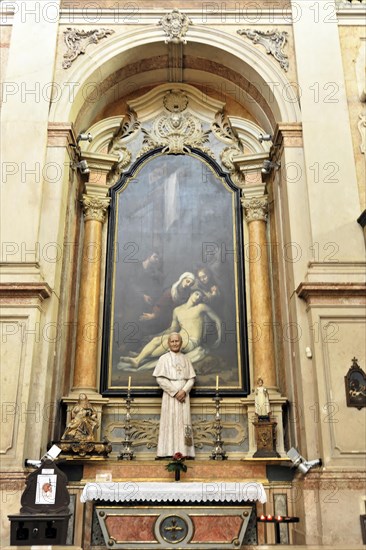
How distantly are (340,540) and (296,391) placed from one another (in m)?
1.83

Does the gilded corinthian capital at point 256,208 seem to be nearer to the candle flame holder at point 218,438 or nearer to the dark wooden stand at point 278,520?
the candle flame holder at point 218,438

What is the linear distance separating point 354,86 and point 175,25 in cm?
288

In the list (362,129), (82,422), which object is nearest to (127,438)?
(82,422)

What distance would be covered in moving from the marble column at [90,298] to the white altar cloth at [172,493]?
1881mm

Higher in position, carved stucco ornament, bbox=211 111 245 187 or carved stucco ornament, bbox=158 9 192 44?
carved stucco ornament, bbox=158 9 192 44

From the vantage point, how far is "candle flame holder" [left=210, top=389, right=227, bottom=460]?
781 centimetres

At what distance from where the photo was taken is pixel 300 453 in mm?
7270

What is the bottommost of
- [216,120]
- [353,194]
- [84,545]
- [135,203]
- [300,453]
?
[84,545]

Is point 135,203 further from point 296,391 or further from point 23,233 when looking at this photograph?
point 296,391

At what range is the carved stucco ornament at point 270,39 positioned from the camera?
29.6 feet

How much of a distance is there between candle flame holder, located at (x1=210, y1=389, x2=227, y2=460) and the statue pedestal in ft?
1.60

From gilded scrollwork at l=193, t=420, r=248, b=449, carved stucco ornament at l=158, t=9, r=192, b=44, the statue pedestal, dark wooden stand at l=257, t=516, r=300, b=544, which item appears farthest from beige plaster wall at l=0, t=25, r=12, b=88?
dark wooden stand at l=257, t=516, r=300, b=544

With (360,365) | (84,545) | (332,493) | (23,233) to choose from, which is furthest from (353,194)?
(84,545)

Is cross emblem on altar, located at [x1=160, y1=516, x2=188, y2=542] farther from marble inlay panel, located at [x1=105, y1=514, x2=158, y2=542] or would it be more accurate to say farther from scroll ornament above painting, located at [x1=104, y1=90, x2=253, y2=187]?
scroll ornament above painting, located at [x1=104, y1=90, x2=253, y2=187]
